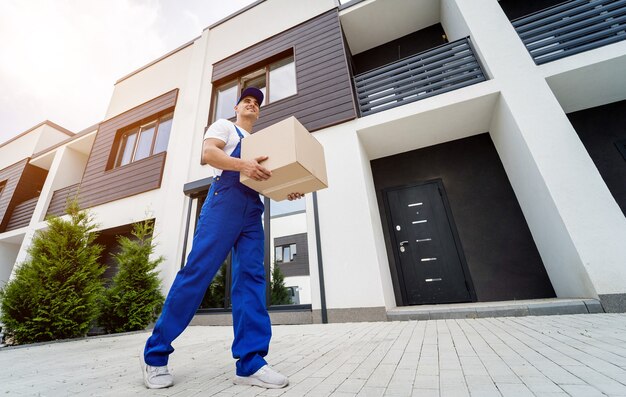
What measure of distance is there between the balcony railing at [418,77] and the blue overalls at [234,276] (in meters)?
3.80

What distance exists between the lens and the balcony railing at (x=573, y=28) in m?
3.75

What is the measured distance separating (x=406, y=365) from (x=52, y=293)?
17.9 feet

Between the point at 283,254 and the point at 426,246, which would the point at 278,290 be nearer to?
the point at 283,254

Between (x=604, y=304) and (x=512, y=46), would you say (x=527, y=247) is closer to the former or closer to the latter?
(x=604, y=304)

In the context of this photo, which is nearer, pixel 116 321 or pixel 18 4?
pixel 116 321

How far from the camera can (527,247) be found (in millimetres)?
4035

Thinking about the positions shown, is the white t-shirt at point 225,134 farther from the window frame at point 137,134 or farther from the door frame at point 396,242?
the window frame at point 137,134

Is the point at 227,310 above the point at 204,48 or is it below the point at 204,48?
below

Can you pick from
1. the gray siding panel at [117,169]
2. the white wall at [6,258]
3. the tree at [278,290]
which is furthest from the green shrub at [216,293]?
the white wall at [6,258]

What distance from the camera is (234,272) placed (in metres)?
1.60

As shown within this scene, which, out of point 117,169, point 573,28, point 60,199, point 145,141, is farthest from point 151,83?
point 573,28

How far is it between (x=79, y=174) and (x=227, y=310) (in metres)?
8.99

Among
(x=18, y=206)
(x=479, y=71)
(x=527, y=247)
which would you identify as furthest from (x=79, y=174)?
(x=527, y=247)

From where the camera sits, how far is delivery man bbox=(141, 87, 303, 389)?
1335 mm
